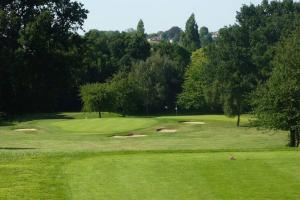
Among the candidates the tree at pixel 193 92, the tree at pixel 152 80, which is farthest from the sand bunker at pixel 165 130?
the tree at pixel 152 80

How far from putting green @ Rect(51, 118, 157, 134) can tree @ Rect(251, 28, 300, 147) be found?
15273mm

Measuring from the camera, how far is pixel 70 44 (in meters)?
32.9

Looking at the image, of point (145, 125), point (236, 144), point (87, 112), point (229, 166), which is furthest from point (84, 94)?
point (229, 166)

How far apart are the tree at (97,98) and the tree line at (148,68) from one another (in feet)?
0.41

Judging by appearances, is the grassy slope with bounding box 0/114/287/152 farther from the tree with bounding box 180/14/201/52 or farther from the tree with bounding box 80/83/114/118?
the tree with bounding box 180/14/201/52

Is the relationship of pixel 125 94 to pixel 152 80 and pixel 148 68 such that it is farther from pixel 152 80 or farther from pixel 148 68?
pixel 148 68

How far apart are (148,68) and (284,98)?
61.7 m

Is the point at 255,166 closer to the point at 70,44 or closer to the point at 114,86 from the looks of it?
the point at 70,44

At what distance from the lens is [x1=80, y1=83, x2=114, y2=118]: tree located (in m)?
70.1

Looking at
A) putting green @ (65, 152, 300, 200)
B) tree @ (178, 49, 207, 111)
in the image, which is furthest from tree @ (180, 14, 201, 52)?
putting green @ (65, 152, 300, 200)

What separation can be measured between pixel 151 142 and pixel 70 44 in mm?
10101

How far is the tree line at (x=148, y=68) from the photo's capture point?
3117 cm

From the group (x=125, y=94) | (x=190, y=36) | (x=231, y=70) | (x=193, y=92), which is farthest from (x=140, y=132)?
(x=190, y=36)

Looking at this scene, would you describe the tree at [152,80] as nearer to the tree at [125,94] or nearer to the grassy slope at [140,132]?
the tree at [125,94]
